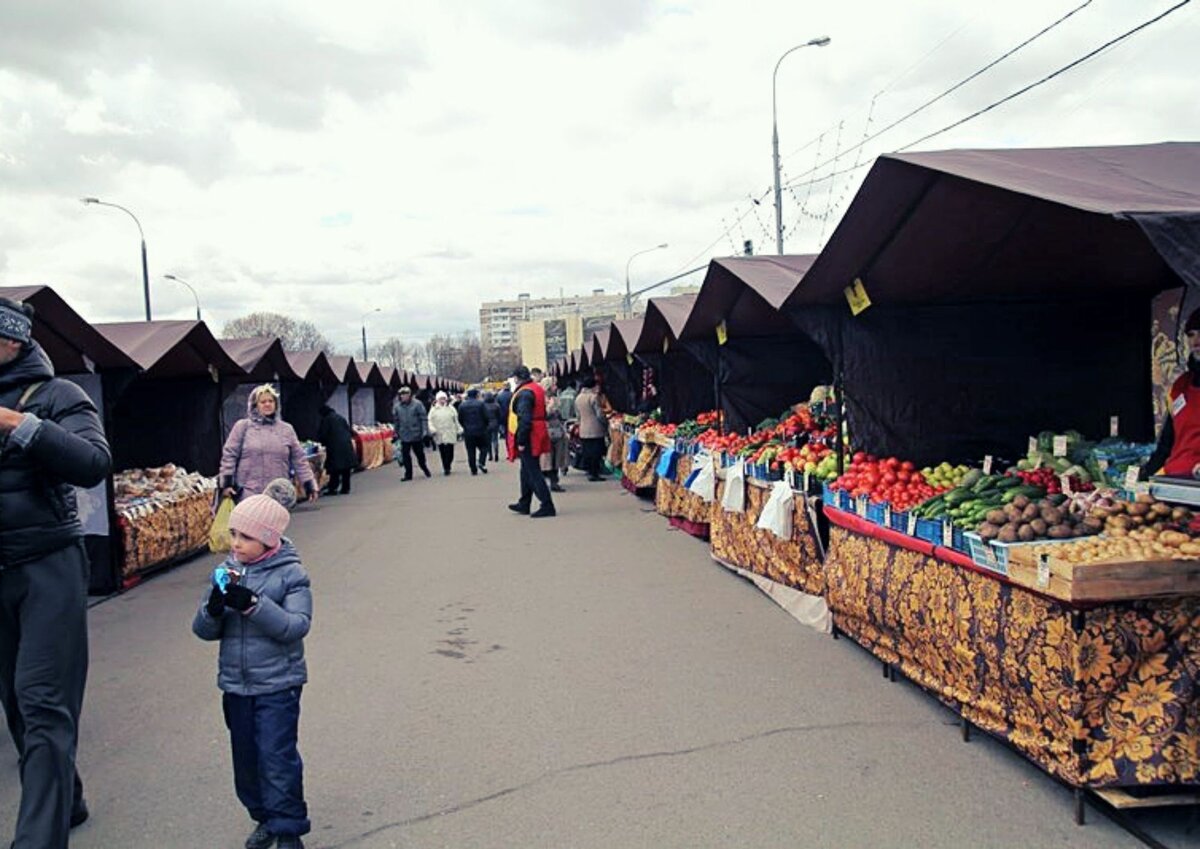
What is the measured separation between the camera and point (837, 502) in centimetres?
662

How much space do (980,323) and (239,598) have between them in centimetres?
560

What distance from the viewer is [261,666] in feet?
12.1

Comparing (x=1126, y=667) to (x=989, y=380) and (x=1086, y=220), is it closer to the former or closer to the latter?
(x=1086, y=220)

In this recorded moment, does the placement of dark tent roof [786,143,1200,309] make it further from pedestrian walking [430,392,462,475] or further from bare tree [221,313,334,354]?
bare tree [221,313,334,354]

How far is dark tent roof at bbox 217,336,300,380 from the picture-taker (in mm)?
15344

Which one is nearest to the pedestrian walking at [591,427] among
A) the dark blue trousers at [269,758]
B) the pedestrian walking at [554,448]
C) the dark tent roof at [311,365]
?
the pedestrian walking at [554,448]

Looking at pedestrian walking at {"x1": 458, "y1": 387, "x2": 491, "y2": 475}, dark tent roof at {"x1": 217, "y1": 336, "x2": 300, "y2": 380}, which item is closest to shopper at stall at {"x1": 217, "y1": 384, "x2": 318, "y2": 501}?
dark tent roof at {"x1": 217, "y1": 336, "x2": 300, "y2": 380}

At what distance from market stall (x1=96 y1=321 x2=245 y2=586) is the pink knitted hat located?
21.3 ft

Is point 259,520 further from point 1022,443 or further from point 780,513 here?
point 1022,443

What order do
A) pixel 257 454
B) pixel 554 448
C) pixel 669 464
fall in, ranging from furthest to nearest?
pixel 554 448
pixel 669 464
pixel 257 454

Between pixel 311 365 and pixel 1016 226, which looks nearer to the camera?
pixel 1016 226

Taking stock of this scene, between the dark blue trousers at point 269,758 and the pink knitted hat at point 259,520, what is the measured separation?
587 millimetres

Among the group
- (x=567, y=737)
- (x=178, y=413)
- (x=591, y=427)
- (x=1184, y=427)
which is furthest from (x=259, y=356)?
(x=1184, y=427)

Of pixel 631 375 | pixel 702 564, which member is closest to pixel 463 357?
pixel 631 375
